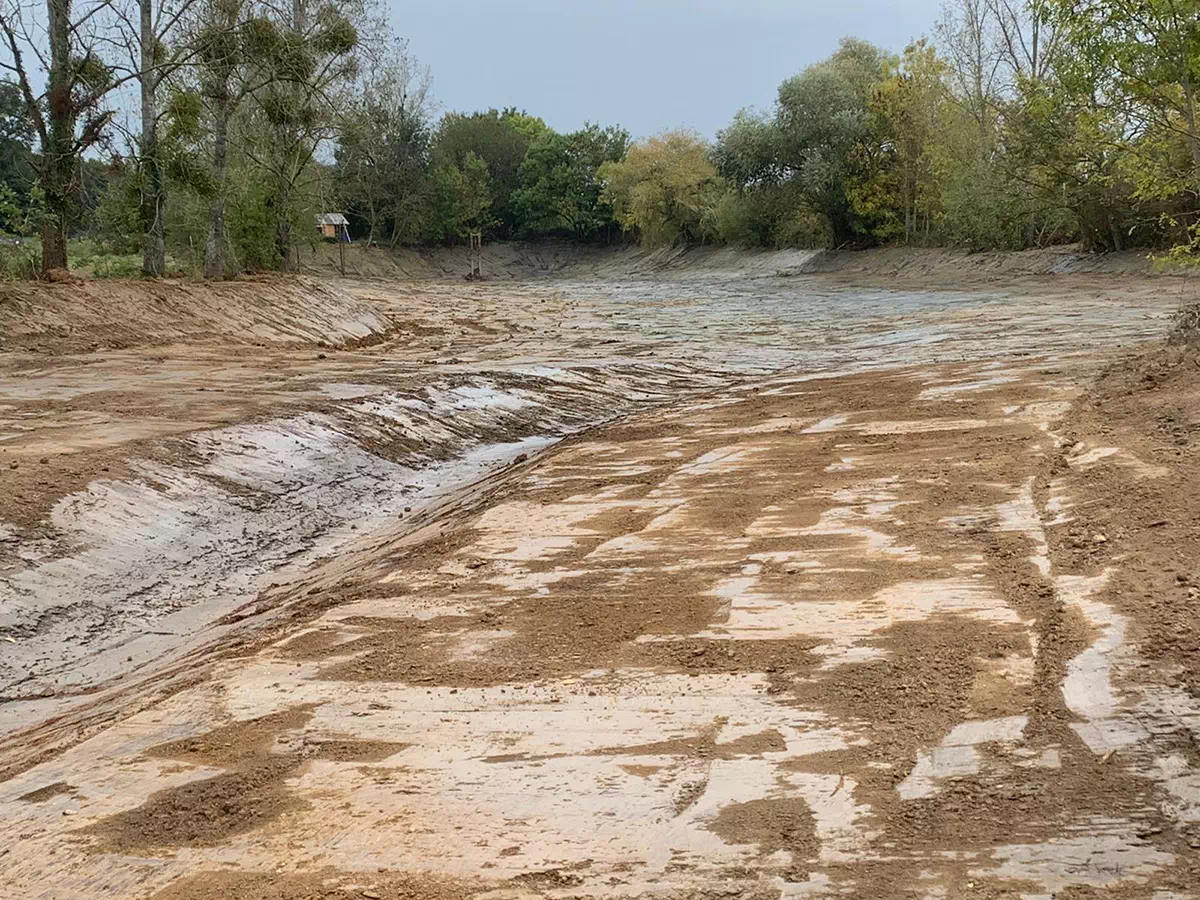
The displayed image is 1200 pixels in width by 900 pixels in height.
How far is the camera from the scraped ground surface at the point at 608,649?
11.3 feet

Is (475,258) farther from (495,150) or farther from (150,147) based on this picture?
(150,147)

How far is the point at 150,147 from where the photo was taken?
2077 cm

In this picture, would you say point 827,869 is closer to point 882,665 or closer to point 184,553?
point 882,665

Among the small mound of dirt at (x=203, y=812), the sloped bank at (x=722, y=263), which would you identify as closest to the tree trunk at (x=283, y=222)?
the sloped bank at (x=722, y=263)

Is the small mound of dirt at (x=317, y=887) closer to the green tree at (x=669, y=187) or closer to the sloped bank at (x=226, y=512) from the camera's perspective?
the sloped bank at (x=226, y=512)

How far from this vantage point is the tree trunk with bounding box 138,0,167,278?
20781mm

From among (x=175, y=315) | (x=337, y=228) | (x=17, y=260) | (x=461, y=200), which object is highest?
(x=461, y=200)

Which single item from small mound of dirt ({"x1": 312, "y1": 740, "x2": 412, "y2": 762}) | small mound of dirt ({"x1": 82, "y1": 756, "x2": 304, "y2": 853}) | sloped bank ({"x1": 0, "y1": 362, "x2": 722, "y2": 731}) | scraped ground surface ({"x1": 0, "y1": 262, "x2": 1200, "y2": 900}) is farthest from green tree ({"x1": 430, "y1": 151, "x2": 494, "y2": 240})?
small mound of dirt ({"x1": 82, "y1": 756, "x2": 304, "y2": 853})

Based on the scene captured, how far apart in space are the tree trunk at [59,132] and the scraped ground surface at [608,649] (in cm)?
798

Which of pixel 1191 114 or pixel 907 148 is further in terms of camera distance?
pixel 907 148

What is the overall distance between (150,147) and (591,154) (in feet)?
189

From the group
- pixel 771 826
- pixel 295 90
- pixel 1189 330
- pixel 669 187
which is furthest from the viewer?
pixel 669 187

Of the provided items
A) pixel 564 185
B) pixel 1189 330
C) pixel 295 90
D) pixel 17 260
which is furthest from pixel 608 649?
pixel 564 185

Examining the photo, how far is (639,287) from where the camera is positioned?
151ft
